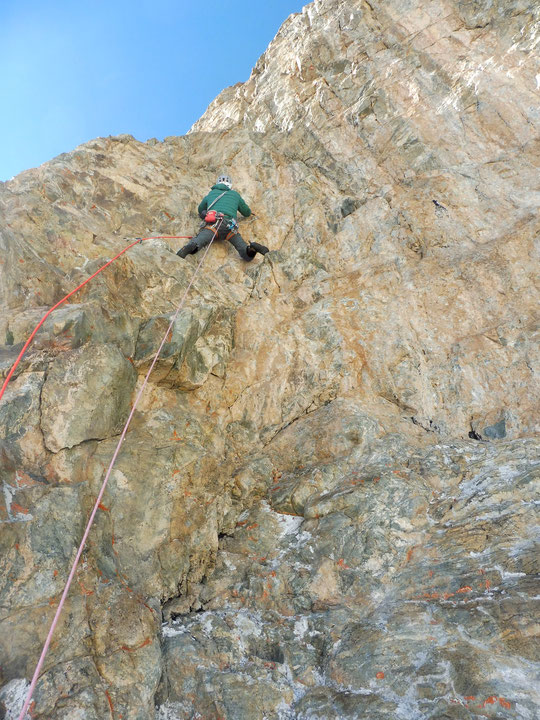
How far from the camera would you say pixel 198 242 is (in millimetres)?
8836

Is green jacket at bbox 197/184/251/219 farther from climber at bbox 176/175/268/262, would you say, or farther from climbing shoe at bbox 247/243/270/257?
climbing shoe at bbox 247/243/270/257

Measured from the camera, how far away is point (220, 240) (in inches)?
376

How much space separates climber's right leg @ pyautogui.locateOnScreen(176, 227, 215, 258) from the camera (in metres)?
8.76

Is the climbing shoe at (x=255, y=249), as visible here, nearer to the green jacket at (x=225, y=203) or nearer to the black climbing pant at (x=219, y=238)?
the black climbing pant at (x=219, y=238)

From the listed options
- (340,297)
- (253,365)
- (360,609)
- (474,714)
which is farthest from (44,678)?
(340,297)

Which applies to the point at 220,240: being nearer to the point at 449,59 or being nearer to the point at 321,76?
the point at 321,76

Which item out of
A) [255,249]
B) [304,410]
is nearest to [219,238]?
[255,249]

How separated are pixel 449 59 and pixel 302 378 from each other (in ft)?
32.5

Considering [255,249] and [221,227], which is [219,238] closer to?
[221,227]

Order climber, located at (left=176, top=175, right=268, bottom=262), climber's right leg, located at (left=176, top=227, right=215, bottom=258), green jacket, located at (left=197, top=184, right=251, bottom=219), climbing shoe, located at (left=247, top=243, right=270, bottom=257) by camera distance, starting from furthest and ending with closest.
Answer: green jacket, located at (left=197, top=184, right=251, bottom=219), climbing shoe, located at (left=247, top=243, right=270, bottom=257), climber, located at (left=176, top=175, right=268, bottom=262), climber's right leg, located at (left=176, top=227, right=215, bottom=258)

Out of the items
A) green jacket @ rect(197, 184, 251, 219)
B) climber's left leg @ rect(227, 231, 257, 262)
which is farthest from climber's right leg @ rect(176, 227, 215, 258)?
green jacket @ rect(197, 184, 251, 219)

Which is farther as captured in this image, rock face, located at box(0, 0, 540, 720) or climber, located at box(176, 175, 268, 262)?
climber, located at box(176, 175, 268, 262)

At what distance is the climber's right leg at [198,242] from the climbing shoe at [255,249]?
33.4 inches

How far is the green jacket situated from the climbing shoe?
86 centimetres
